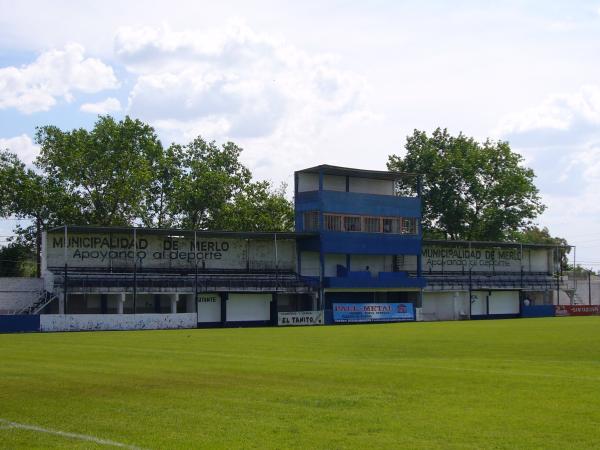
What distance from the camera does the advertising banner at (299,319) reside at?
69688 millimetres

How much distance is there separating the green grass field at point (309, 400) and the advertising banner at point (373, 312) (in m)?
45.3

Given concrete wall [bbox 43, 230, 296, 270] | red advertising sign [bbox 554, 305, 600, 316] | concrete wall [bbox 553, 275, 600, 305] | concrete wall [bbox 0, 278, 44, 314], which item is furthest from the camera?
concrete wall [bbox 553, 275, 600, 305]

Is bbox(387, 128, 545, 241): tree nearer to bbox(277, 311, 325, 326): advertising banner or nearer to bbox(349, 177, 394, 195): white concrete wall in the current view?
bbox(349, 177, 394, 195): white concrete wall

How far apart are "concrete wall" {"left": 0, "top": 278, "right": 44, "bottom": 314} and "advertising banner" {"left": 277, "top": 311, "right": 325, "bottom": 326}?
20.1 metres

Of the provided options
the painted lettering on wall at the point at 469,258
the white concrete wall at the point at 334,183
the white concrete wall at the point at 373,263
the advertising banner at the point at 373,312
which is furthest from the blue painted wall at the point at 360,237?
the painted lettering on wall at the point at 469,258

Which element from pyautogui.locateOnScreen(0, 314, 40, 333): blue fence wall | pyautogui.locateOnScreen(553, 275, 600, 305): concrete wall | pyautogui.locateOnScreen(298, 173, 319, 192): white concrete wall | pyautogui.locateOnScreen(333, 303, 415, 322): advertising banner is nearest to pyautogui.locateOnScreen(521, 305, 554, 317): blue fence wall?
pyautogui.locateOnScreen(553, 275, 600, 305): concrete wall

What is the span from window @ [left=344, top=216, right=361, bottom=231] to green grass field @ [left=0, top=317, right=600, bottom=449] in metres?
51.9

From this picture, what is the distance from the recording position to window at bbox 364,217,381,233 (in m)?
82.0

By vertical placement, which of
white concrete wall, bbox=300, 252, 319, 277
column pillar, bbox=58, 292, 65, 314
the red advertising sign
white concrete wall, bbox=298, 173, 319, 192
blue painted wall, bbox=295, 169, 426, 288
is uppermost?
white concrete wall, bbox=298, 173, 319, 192

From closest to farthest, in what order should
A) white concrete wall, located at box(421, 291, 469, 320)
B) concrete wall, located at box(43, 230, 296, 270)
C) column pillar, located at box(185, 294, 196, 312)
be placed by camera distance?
concrete wall, located at box(43, 230, 296, 270), column pillar, located at box(185, 294, 196, 312), white concrete wall, located at box(421, 291, 469, 320)

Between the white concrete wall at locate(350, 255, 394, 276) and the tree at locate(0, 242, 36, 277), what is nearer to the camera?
the white concrete wall at locate(350, 255, 394, 276)

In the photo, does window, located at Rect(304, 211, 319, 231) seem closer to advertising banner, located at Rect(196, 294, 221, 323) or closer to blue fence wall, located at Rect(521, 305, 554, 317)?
advertising banner, located at Rect(196, 294, 221, 323)

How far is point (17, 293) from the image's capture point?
230 feet

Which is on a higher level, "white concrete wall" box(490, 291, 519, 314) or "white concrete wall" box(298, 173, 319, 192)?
"white concrete wall" box(298, 173, 319, 192)
